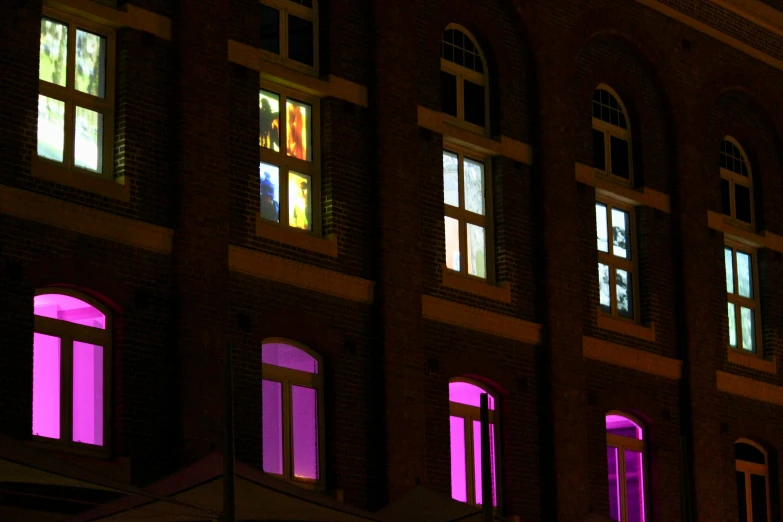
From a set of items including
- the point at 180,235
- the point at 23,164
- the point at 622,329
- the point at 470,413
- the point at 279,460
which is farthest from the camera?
the point at 622,329

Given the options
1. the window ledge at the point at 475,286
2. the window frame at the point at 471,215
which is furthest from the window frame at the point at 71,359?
the window frame at the point at 471,215

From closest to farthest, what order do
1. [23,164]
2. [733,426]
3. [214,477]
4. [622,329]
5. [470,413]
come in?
[214,477]
[23,164]
[470,413]
[622,329]
[733,426]

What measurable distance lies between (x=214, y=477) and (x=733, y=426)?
1514 centimetres

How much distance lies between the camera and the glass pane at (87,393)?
65.5 feet

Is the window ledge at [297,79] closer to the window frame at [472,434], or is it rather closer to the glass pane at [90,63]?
the glass pane at [90,63]

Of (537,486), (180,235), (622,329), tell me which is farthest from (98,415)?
(622,329)

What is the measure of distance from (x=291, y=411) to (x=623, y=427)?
7754 millimetres

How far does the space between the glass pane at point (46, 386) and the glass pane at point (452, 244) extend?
7.46 metres

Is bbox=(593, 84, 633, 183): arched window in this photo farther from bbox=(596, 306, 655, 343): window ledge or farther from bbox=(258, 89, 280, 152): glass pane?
bbox=(258, 89, 280, 152): glass pane

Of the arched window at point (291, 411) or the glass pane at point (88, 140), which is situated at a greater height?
the glass pane at point (88, 140)

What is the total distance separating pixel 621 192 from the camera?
94.1 feet

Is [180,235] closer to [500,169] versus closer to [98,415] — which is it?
[98,415]

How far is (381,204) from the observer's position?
2394 centimetres

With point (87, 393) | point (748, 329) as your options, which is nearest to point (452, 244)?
point (87, 393)
